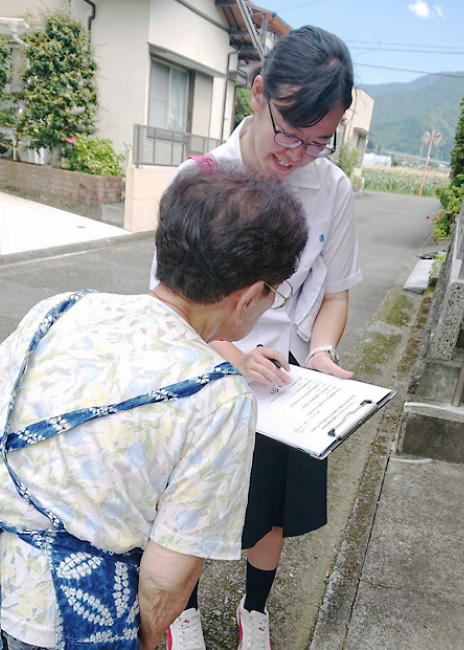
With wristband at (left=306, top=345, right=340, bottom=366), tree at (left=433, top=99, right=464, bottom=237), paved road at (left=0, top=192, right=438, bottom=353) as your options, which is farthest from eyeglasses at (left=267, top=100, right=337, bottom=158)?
tree at (left=433, top=99, right=464, bottom=237)

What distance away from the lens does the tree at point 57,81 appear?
9211mm

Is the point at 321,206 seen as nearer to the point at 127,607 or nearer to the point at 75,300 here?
the point at 75,300

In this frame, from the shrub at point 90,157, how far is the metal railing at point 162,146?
34.3 inches

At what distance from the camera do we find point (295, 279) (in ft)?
5.38

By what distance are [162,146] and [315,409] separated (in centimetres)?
932

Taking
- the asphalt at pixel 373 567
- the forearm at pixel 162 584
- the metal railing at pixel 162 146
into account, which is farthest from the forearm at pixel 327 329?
the metal railing at pixel 162 146

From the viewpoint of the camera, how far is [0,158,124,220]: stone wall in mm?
9547

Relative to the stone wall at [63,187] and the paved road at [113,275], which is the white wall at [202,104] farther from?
the paved road at [113,275]

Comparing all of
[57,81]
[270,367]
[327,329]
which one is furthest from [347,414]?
[57,81]

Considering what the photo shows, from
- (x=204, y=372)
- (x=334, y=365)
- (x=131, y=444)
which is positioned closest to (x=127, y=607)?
(x=131, y=444)

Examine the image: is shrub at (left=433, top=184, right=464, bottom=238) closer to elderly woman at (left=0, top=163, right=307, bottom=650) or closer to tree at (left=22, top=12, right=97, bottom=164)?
tree at (left=22, top=12, right=97, bottom=164)

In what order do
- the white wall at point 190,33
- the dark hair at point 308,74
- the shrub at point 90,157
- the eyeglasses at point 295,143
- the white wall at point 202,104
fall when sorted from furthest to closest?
the white wall at point 202,104, the white wall at point 190,33, the shrub at point 90,157, the eyeglasses at point 295,143, the dark hair at point 308,74

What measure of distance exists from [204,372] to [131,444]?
17 cm

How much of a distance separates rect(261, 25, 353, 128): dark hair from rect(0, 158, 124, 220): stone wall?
28.1 feet
